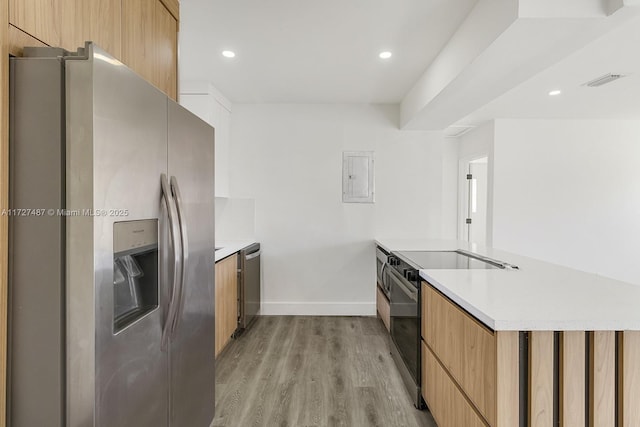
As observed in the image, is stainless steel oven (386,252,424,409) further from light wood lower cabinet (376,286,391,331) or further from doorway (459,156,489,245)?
doorway (459,156,489,245)

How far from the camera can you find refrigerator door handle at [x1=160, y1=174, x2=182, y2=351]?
3.84 feet

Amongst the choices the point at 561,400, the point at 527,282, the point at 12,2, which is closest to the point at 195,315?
the point at 12,2

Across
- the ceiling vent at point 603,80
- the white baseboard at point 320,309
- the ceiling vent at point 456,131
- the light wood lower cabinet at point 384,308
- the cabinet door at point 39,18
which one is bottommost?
the white baseboard at point 320,309

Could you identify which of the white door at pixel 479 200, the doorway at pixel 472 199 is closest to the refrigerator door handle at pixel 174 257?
the doorway at pixel 472 199

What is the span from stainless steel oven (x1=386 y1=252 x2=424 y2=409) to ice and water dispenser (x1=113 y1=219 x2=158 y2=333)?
4.88 ft

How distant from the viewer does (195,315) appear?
1.49m

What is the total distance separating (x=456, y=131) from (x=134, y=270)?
529 centimetres

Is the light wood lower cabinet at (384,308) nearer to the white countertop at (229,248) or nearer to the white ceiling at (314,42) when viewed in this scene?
the white countertop at (229,248)

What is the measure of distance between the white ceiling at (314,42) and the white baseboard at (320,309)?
2398mm

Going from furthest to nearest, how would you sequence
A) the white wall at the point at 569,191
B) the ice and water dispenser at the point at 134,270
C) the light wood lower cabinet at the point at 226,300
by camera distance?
the white wall at the point at 569,191, the light wood lower cabinet at the point at 226,300, the ice and water dispenser at the point at 134,270

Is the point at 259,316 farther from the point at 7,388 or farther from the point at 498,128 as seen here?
the point at 498,128

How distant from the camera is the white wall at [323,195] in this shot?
4035mm

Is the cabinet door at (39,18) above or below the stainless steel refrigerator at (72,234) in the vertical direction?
above

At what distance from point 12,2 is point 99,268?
67 centimetres
